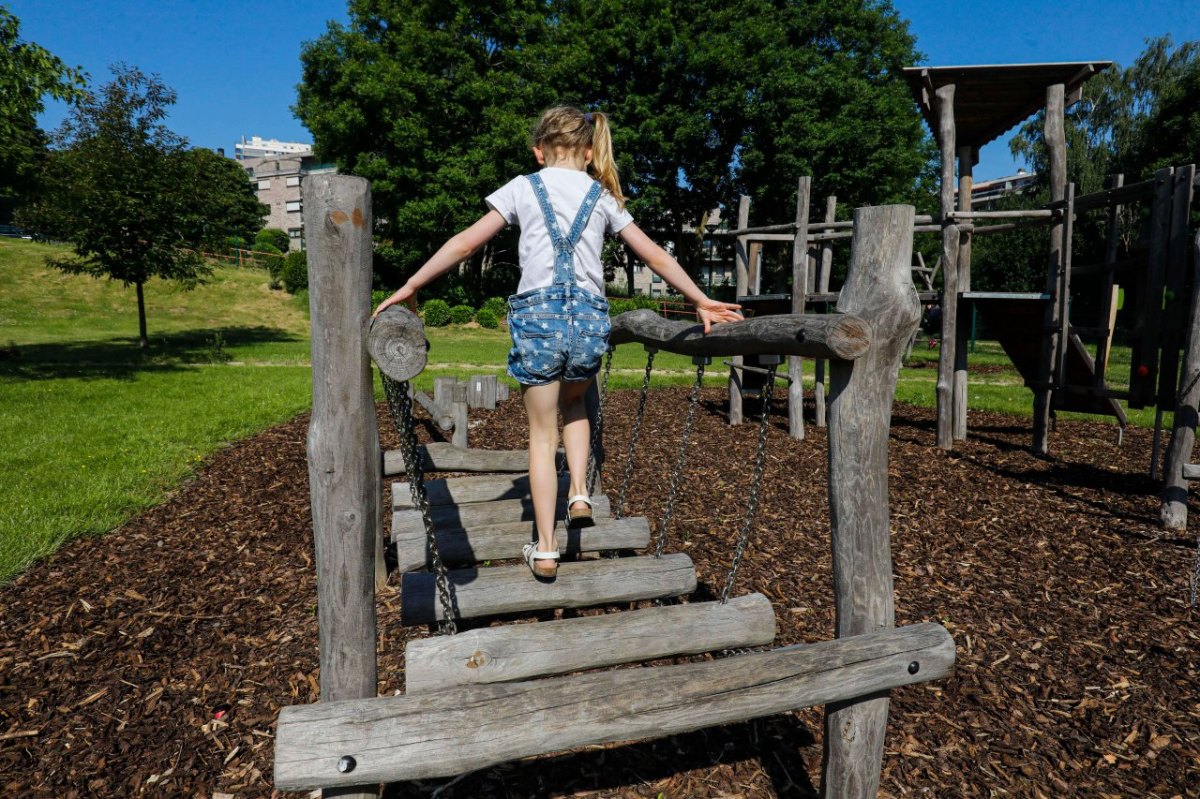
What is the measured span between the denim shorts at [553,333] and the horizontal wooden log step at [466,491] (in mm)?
1570

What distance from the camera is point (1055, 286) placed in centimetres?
790

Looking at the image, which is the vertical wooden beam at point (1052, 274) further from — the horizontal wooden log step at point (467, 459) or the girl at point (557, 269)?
the girl at point (557, 269)

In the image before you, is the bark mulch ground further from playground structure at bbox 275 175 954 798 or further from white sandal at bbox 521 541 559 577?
white sandal at bbox 521 541 559 577

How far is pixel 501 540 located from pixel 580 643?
1110 mm

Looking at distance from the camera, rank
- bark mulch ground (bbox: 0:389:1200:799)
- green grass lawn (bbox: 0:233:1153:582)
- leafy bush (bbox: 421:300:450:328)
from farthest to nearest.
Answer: leafy bush (bbox: 421:300:450:328) < green grass lawn (bbox: 0:233:1153:582) < bark mulch ground (bbox: 0:389:1200:799)

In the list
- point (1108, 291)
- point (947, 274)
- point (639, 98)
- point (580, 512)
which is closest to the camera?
point (580, 512)

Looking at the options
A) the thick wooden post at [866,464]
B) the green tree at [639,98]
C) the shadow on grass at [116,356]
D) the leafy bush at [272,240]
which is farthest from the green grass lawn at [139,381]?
the leafy bush at [272,240]

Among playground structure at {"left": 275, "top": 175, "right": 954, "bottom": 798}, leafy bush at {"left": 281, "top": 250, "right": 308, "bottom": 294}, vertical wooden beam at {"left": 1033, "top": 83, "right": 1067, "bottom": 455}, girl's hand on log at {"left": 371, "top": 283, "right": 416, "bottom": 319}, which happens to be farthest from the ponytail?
leafy bush at {"left": 281, "top": 250, "right": 308, "bottom": 294}

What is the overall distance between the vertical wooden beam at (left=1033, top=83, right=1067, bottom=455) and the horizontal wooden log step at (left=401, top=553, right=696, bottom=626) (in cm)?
647

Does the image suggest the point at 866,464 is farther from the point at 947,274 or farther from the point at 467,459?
the point at 947,274

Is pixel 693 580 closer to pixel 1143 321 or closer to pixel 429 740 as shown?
pixel 429 740

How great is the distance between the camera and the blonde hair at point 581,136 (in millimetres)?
3232

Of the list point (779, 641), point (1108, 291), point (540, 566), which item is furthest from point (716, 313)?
point (1108, 291)

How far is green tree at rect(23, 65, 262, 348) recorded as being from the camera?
625 inches
